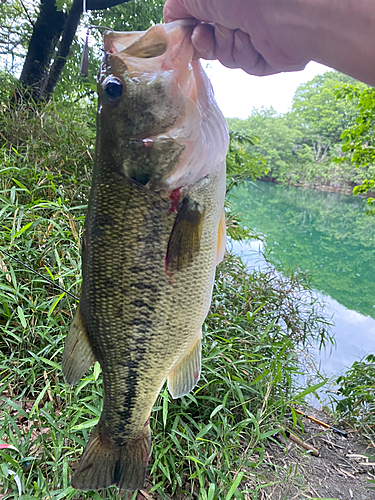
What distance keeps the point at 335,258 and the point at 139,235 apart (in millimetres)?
13672

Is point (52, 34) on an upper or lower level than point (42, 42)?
upper

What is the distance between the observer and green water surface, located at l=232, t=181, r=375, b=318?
9266mm

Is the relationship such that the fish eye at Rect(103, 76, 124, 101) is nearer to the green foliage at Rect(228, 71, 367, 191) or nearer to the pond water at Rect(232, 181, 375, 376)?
the pond water at Rect(232, 181, 375, 376)

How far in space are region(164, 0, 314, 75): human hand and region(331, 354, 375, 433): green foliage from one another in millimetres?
3383

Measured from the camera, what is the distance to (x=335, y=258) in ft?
42.9

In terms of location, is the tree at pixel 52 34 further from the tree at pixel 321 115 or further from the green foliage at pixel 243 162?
the tree at pixel 321 115

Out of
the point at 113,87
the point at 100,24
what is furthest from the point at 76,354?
the point at 100,24

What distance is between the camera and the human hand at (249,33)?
978 millimetres

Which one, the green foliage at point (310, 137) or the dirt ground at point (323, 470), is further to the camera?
the green foliage at point (310, 137)

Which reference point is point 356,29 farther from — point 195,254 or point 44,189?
point 44,189

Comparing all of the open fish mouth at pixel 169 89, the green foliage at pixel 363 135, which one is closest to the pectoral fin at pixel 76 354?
the open fish mouth at pixel 169 89

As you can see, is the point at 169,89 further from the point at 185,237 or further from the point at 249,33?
the point at 185,237

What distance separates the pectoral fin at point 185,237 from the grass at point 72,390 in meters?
1.18

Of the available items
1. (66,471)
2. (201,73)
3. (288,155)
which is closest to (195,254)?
(201,73)
